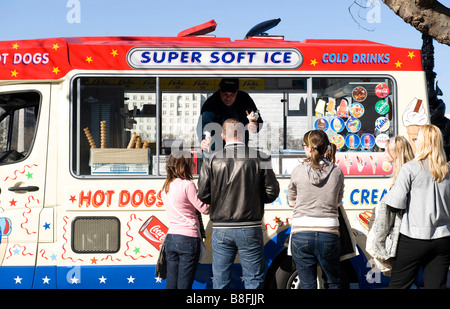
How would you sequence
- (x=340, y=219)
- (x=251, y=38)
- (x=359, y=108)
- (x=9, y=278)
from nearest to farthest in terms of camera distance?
(x=340, y=219)
(x=9, y=278)
(x=359, y=108)
(x=251, y=38)

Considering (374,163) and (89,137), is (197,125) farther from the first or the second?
(374,163)

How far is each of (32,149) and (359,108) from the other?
11.4ft

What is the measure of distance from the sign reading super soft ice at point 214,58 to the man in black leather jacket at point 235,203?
3.80 feet

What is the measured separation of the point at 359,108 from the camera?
20.1 ft

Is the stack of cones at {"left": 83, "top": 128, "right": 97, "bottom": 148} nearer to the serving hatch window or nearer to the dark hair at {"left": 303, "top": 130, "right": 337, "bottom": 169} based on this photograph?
the serving hatch window

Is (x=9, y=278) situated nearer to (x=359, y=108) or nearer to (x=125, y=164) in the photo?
(x=125, y=164)

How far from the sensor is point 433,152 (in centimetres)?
450

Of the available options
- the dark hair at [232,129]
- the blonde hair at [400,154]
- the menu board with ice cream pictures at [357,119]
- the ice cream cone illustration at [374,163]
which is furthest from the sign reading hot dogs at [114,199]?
the blonde hair at [400,154]

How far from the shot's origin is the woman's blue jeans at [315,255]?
493 cm

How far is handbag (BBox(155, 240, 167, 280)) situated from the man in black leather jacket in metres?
0.70

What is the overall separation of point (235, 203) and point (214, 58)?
180cm

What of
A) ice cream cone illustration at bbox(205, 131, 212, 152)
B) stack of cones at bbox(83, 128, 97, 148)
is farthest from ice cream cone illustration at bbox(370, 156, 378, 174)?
stack of cones at bbox(83, 128, 97, 148)

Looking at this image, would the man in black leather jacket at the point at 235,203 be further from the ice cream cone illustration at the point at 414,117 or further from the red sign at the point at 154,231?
the ice cream cone illustration at the point at 414,117
